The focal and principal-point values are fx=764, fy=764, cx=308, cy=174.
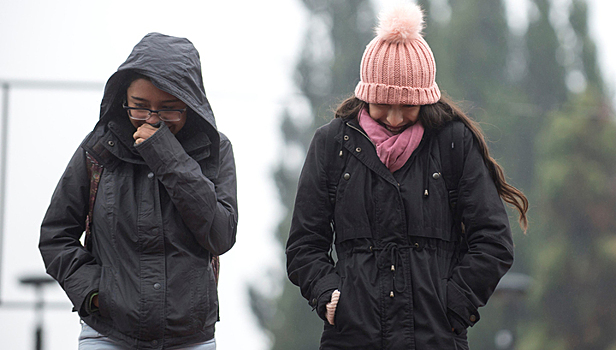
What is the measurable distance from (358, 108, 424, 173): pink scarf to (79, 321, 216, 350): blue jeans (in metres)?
0.83

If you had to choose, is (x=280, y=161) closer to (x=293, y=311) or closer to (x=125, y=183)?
(x=293, y=311)

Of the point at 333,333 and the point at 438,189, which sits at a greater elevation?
the point at 438,189

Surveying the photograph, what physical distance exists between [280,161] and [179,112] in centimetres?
504

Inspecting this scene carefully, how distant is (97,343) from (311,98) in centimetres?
553

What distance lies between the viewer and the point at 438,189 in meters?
2.48

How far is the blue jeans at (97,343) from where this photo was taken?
238 centimetres

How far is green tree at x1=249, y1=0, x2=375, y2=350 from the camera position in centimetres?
769

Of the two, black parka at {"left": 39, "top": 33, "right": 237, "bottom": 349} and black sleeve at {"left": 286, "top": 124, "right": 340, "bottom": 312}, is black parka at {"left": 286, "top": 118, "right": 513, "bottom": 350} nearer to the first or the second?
black sleeve at {"left": 286, "top": 124, "right": 340, "bottom": 312}

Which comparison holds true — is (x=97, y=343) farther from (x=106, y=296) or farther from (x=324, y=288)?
(x=324, y=288)

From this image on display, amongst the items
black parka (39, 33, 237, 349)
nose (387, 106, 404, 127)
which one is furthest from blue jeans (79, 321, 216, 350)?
nose (387, 106, 404, 127)

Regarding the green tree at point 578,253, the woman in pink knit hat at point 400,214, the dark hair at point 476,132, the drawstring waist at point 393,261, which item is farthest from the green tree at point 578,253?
the drawstring waist at point 393,261

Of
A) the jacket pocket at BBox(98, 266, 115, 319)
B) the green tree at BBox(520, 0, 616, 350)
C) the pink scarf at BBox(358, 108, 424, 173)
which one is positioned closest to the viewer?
the jacket pocket at BBox(98, 266, 115, 319)

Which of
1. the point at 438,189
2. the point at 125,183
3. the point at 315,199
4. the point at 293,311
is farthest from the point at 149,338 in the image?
the point at 293,311

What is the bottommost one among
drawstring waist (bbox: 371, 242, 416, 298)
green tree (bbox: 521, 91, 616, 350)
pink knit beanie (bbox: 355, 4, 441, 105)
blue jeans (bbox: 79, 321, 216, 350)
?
green tree (bbox: 521, 91, 616, 350)
